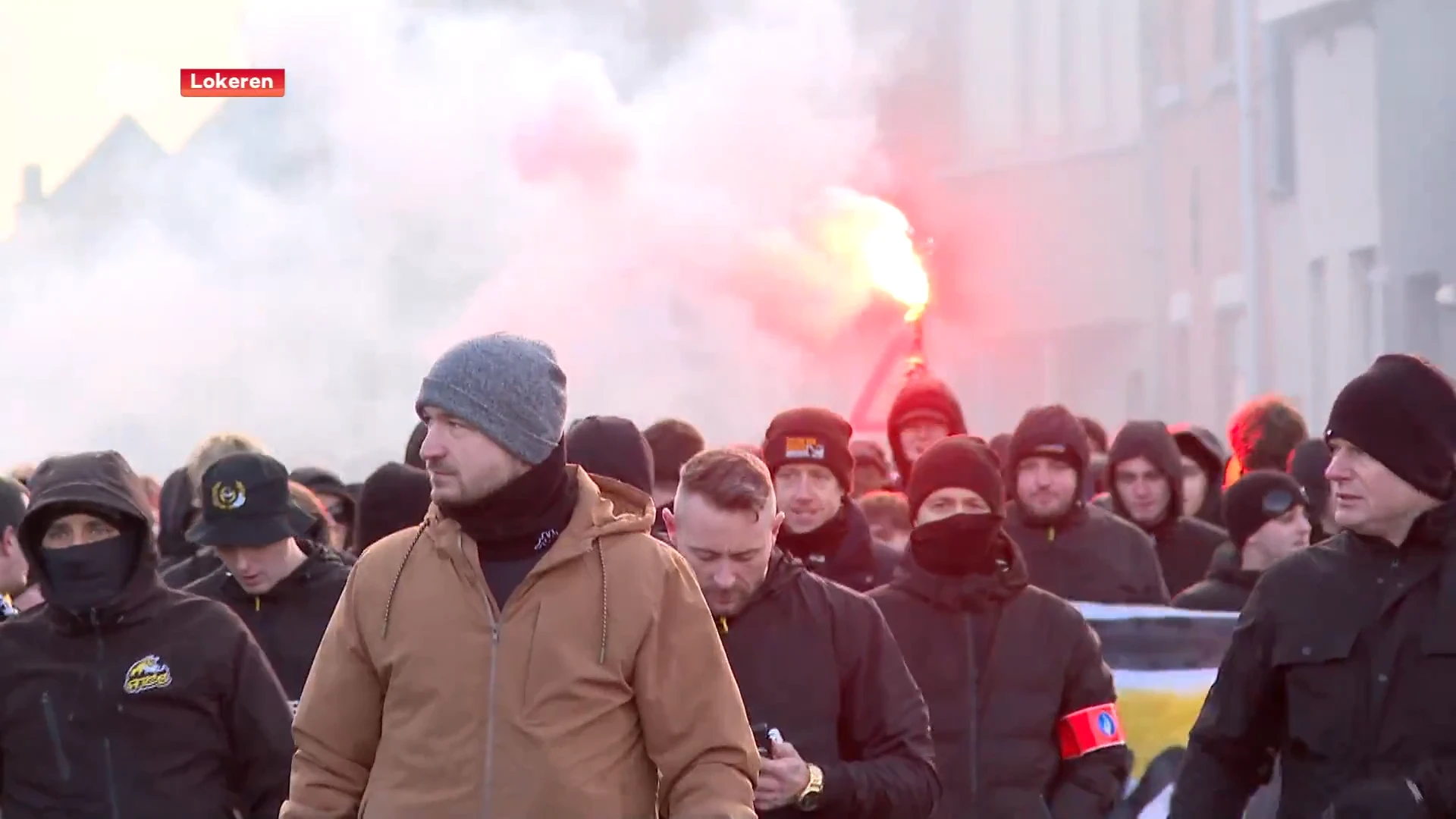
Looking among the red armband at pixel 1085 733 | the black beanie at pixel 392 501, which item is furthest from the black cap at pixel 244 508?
the red armband at pixel 1085 733

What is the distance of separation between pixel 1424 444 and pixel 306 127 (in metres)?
17.7

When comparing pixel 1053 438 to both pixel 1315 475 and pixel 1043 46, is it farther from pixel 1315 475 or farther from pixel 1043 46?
pixel 1043 46

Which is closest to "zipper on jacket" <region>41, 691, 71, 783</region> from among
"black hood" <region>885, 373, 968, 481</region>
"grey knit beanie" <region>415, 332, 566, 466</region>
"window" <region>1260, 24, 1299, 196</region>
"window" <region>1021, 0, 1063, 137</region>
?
"grey knit beanie" <region>415, 332, 566, 466</region>

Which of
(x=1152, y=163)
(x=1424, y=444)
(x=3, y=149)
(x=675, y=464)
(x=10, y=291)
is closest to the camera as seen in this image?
(x=1424, y=444)

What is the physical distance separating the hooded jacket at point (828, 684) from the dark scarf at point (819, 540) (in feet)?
5.86

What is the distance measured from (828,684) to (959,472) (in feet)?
4.09

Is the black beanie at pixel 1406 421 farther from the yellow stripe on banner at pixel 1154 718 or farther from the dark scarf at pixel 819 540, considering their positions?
the yellow stripe on banner at pixel 1154 718

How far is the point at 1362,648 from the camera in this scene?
4.17 m

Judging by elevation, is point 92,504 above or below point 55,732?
above

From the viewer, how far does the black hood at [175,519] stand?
7539 millimetres

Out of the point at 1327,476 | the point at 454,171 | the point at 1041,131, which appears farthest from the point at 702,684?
the point at 1041,131

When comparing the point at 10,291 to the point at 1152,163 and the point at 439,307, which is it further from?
the point at 1152,163

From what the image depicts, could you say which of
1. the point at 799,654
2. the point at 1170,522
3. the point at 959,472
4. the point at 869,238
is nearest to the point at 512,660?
the point at 799,654

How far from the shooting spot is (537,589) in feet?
11.6
